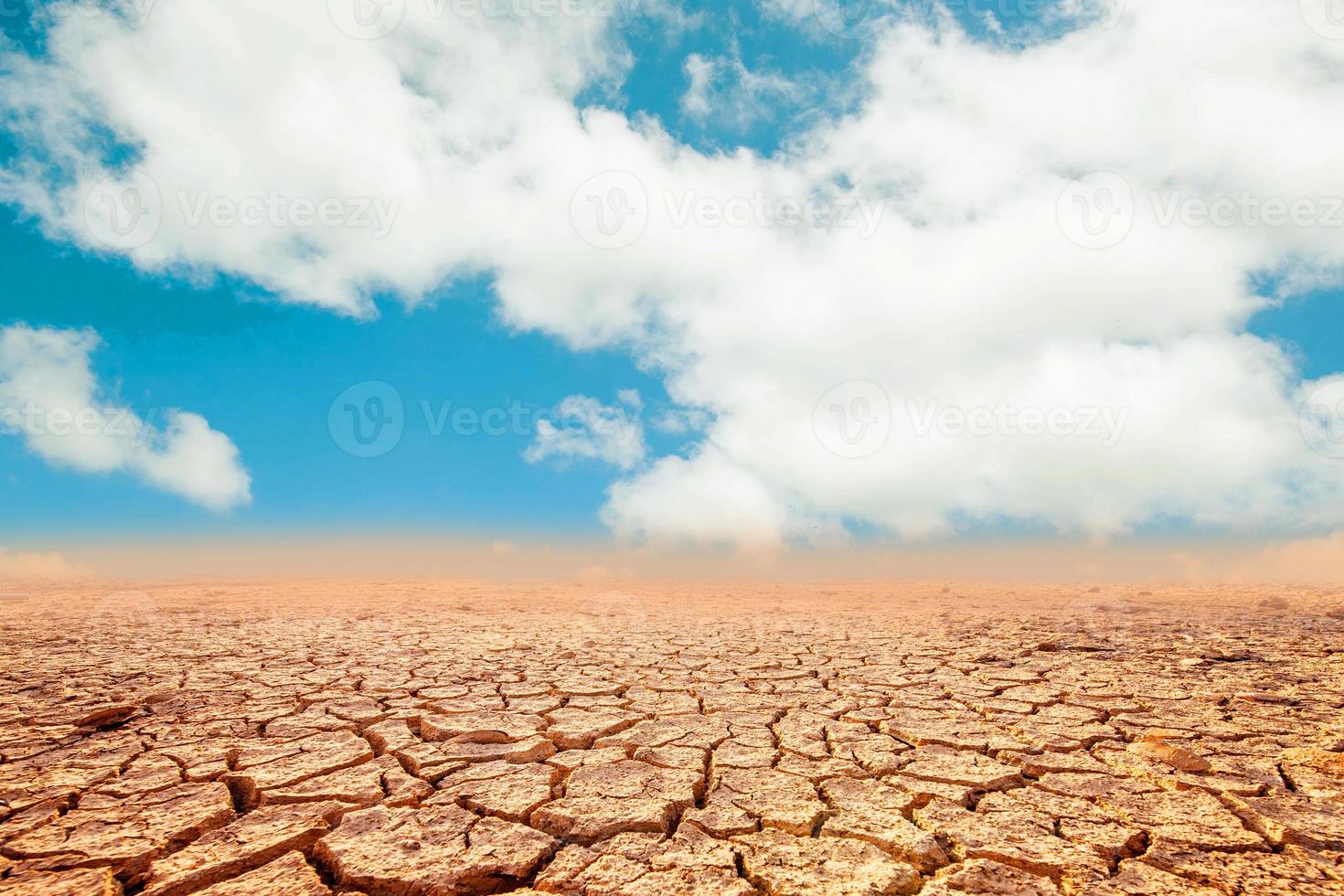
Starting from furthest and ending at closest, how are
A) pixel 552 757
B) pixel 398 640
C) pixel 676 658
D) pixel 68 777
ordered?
1. pixel 398 640
2. pixel 676 658
3. pixel 552 757
4. pixel 68 777

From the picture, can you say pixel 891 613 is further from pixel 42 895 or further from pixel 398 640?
pixel 42 895

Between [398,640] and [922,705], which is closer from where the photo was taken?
[922,705]

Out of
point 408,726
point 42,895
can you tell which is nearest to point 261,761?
point 408,726

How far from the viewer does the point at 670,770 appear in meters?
2.41

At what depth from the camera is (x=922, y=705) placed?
11.0 ft

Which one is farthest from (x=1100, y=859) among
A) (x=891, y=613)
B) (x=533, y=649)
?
(x=891, y=613)

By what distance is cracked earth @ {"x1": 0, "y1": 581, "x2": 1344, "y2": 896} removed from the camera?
1682mm

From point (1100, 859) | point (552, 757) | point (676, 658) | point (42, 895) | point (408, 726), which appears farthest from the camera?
point (676, 658)

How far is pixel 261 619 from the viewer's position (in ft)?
25.1

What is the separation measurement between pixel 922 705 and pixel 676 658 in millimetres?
2049

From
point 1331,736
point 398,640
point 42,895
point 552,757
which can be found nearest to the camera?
point 42,895

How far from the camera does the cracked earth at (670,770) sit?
5.52 ft

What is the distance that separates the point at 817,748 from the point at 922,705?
1065mm

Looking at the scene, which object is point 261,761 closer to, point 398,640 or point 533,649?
point 533,649
